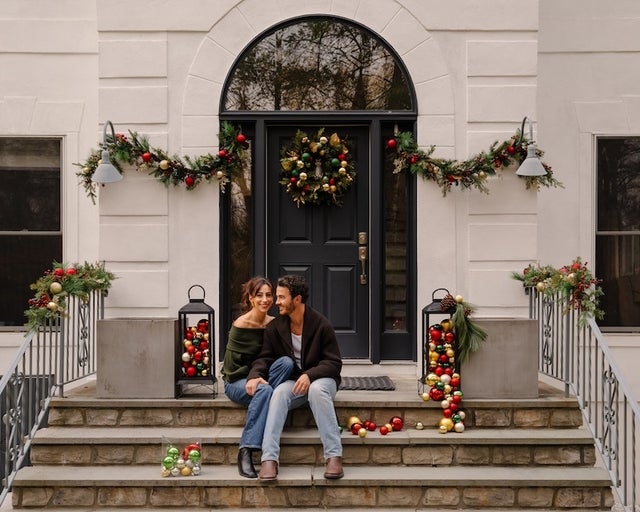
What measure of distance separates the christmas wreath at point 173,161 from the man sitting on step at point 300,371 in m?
1.74

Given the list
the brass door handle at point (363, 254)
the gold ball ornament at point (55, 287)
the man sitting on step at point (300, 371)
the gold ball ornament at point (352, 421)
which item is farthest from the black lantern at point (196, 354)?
the brass door handle at point (363, 254)

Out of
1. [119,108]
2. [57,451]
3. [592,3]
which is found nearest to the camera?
[57,451]

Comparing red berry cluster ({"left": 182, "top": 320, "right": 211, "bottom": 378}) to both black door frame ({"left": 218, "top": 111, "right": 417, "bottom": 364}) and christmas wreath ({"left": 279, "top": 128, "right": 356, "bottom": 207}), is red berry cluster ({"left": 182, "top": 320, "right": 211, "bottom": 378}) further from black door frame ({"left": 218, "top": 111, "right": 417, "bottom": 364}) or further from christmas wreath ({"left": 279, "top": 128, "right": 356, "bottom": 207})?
christmas wreath ({"left": 279, "top": 128, "right": 356, "bottom": 207})

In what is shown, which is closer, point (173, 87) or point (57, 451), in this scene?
point (57, 451)

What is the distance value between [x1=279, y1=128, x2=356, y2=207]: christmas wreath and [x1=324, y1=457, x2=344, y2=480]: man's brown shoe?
106 inches

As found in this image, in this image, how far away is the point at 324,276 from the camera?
7664mm

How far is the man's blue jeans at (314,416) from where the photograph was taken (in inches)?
217

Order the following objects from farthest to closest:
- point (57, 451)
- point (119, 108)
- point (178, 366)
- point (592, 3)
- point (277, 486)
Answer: point (592, 3) → point (119, 108) → point (178, 366) → point (57, 451) → point (277, 486)

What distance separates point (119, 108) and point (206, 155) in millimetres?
841

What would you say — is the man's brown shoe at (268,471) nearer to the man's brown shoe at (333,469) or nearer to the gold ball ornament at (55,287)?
Result: the man's brown shoe at (333,469)

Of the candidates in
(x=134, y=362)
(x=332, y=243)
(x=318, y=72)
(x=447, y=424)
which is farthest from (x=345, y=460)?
(x=318, y=72)

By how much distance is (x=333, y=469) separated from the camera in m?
5.48

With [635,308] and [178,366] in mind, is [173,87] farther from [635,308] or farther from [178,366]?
[635,308]

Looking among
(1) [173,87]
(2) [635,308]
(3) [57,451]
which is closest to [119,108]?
(1) [173,87]
